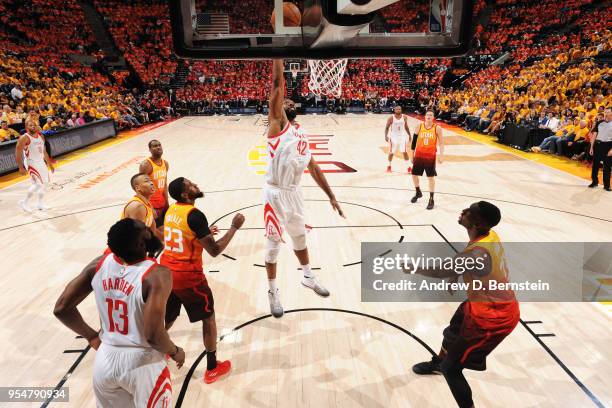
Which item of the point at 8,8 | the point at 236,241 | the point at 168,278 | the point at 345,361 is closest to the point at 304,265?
the point at 345,361

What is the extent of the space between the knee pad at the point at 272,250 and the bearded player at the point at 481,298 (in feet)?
6.10

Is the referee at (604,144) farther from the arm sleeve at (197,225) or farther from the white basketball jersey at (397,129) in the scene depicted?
the arm sleeve at (197,225)

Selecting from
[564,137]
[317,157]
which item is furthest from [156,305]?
[564,137]

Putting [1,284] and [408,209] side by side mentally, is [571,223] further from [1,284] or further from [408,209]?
[1,284]

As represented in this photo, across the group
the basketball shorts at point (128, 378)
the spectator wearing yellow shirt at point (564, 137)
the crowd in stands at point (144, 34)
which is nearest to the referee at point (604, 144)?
the spectator wearing yellow shirt at point (564, 137)

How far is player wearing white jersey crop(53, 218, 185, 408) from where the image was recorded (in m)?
2.05

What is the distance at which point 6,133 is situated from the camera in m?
10.9

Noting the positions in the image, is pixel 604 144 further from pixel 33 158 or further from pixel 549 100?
pixel 33 158

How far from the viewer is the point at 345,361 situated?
353 cm

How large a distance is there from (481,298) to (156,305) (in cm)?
201

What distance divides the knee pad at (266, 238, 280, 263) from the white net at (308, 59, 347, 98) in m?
3.50

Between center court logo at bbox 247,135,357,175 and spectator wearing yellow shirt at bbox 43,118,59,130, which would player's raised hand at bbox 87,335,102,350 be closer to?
center court logo at bbox 247,135,357,175

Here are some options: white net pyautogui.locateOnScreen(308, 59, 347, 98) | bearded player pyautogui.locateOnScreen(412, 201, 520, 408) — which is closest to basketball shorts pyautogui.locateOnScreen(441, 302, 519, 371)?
bearded player pyautogui.locateOnScreen(412, 201, 520, 408)

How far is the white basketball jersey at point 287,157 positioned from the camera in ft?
13.0
